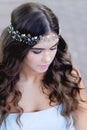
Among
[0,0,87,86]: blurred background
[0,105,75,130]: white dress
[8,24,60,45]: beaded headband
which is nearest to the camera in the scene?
[8,24,60,45]: beaded headband

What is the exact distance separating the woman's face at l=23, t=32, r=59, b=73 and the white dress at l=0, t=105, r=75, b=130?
26 centimetres

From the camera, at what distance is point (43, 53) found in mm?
1974

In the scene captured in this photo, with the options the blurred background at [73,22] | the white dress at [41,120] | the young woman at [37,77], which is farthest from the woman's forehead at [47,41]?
the blurred background at [73,22]

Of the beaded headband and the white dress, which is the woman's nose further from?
the white dress

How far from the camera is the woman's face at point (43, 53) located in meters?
1.96

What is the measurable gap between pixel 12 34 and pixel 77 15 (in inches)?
118

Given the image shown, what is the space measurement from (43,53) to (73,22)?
2833 millimetres

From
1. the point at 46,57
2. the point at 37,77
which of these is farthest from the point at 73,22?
the point at 46,57

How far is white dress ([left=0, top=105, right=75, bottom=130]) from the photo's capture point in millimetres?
2166

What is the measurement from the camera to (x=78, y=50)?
4.21 metres

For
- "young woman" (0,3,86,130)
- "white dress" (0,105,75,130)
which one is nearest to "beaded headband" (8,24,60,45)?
"young woman" (0,3,86,130)

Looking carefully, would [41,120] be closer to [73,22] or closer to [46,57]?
[46,57]

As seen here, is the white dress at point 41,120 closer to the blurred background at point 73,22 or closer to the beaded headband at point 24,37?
the beaded headband at point 24,37

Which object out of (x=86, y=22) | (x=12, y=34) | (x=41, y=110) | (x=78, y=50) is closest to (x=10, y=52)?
(x=12, y=34)
